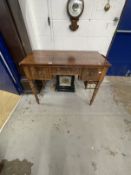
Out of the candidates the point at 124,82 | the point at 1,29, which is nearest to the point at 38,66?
the point at 1,29

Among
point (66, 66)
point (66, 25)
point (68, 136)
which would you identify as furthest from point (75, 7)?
point (68, 136)

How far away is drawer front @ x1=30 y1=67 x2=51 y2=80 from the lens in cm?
115

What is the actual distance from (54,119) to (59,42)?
1.17 m

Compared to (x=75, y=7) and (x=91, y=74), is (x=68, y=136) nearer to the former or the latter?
(x=91, y=74)

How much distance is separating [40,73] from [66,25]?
2.72 feet

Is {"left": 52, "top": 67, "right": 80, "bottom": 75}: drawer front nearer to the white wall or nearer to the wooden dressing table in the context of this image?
the wooden dressing table

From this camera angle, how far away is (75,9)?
1300mm

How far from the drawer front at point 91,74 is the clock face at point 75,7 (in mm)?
785

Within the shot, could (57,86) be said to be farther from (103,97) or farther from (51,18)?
(51,18)

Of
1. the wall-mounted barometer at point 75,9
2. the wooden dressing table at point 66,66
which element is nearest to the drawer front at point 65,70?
the wooden dressing table at point 66,66

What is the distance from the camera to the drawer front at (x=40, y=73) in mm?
1147

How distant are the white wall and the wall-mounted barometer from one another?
0.06 m

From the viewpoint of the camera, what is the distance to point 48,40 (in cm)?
163

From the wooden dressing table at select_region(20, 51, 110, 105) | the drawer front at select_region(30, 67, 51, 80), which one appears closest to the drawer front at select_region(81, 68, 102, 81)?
the wooden dressing table at select_region(20, 51, 110, 105)
